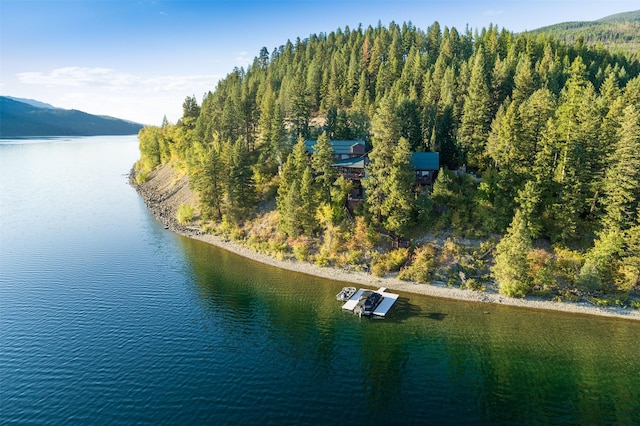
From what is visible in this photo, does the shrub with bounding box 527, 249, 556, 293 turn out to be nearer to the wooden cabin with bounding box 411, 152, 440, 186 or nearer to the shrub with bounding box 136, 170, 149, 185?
the wooden cabin with bounding box 411, 152, 440, 186

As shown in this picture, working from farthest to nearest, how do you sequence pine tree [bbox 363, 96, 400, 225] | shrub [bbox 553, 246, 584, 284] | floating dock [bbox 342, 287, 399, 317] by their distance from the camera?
pine tree [bbox 363, 96, 400, 225] → shrub [bbox 553, 246, 584, 284] → floating dock [bbox 342, 287, 399, 317]

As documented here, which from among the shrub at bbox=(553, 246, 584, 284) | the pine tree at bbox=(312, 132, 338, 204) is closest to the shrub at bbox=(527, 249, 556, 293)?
the shrub at bbox=(553, 246, 584, 284)

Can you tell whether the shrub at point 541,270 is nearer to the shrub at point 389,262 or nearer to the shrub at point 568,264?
the shrub at point 568,264

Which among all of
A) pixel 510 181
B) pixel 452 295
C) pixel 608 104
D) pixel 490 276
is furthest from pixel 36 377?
pixel 608 104

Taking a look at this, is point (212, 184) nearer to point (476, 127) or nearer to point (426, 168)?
point (426, 168)

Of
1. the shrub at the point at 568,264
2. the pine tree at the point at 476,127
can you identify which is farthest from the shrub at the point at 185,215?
the shrub at the point at 568,264

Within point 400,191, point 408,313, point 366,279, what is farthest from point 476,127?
point 408,313
